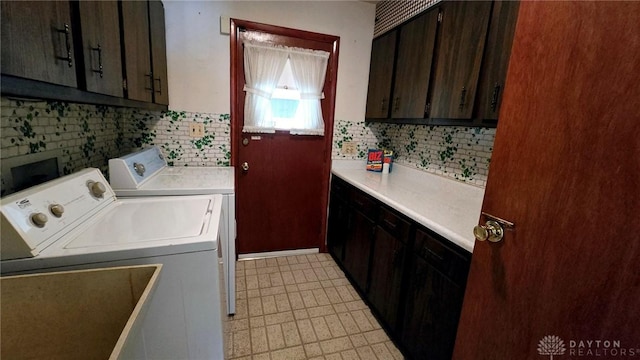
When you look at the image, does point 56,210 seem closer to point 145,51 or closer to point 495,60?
point 145,51

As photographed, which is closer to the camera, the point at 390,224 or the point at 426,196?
the point at 390,224

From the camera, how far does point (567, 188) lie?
2.40 feet

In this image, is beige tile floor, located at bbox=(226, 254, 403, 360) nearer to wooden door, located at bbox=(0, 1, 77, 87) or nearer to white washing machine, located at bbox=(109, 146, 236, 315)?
white washing machine, located at bbox=(109, 146, 236, 315)

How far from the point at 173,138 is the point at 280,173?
0.95 m

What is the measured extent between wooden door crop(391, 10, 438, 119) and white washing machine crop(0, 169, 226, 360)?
1.53 m

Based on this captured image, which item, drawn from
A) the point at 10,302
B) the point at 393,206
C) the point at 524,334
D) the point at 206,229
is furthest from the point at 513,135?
the point at 10,302

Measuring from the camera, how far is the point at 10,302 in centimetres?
71

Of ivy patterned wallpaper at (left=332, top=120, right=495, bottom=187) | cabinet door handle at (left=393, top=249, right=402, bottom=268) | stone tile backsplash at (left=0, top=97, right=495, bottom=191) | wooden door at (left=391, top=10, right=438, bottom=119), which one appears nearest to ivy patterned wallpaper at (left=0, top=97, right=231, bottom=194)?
stone tile backsplash at (left=0, top=97, right=495, bottom=191)

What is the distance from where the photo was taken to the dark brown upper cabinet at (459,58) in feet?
4.71

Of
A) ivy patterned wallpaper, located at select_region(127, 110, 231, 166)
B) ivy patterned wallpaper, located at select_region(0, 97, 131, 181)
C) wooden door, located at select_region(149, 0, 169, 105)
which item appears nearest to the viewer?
ivy patterned wallpaper, located at select_region(0, 97, 131, 181)

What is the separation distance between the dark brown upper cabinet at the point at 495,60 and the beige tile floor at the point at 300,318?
4.95ft

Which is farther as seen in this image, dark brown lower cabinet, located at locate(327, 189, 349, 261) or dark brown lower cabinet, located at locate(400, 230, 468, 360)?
dark brown lower cabinet, located at locate(327, 189, 349, 261)

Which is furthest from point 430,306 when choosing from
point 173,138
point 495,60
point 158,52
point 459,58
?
point 158,52

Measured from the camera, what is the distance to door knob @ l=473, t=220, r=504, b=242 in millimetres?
912
